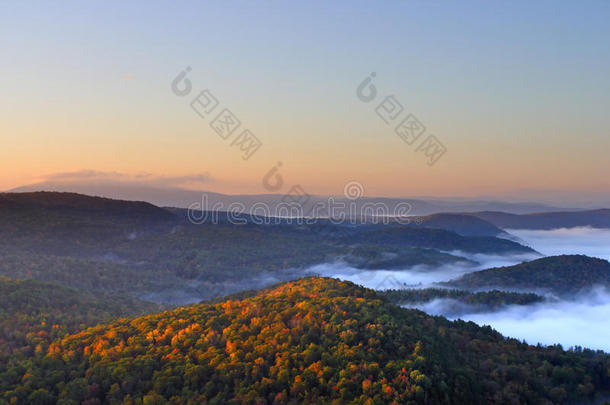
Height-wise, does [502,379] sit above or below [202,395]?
below

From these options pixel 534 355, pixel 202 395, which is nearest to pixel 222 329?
pixel 202 395

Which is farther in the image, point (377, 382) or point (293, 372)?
point (293, 372)

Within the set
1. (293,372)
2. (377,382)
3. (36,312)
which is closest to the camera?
(377,382)

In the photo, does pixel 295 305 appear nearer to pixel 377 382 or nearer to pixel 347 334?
pixel 347 334

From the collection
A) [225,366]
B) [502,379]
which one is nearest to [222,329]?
[225,366]

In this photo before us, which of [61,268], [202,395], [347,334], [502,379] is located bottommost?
[61,268]

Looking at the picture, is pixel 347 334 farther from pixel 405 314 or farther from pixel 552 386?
pixel 552 386

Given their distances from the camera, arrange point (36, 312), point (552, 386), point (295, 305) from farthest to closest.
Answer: point (36, 312), point (295, 305), point (552, 386)
